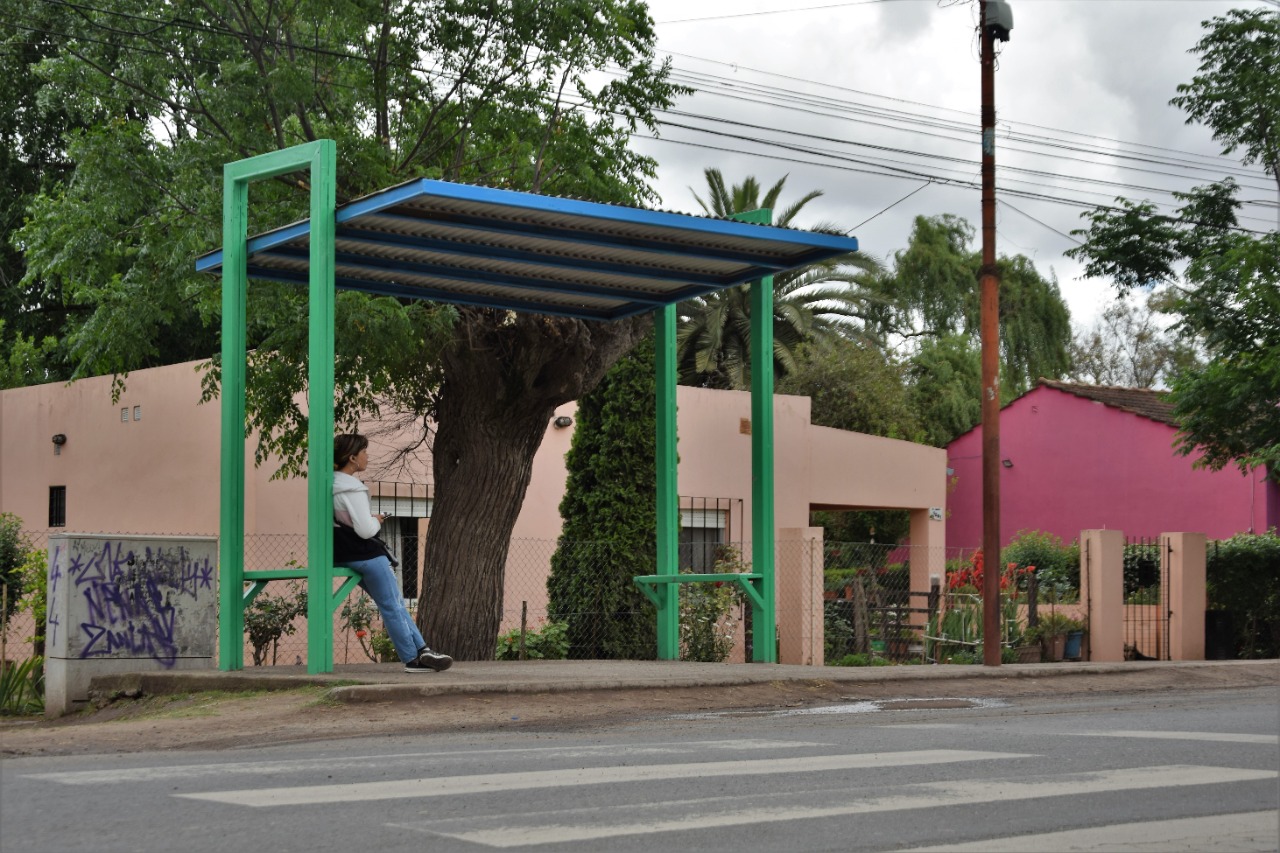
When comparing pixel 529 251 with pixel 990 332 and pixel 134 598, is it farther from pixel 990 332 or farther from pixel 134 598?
pixel 990 332

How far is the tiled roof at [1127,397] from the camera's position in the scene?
3641 cm

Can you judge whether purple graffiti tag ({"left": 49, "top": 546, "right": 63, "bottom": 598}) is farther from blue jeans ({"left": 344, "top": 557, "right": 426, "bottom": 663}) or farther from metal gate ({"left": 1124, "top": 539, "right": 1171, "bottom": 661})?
metal gate ({"left": 1124, "top": 539, "right": 1171, "bottom": 661})

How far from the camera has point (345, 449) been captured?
11172mm

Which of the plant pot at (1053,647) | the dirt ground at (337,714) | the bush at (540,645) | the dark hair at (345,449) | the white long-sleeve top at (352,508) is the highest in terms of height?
the dark hair at (345,449)

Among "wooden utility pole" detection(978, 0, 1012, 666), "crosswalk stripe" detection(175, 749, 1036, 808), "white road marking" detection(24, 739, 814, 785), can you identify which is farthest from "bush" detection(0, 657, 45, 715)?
"wooden utility pole" detection(978, 0, 1012, 666)

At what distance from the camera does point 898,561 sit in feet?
118

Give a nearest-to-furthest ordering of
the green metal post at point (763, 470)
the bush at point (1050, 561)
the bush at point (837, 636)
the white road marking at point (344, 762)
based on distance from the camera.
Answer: the white road marking at point (344, 762)
the green metal post at point (763, 470)
the bush at point (837, 636)
the bush at point (1050, 561)

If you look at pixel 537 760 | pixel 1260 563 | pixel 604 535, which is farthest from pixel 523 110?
pixel 1260 563

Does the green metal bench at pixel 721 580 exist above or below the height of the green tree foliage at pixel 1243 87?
below

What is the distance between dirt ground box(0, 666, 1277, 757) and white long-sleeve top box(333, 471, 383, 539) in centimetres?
132

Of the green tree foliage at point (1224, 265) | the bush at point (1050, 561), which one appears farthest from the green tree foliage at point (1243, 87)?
the bush at point (1050, 561)

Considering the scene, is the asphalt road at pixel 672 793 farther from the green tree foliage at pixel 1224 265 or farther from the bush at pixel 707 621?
the green tree foliage at pixel 1224 265

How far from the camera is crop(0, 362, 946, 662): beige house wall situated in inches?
757

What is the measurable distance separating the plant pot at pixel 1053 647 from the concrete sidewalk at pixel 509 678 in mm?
6437
